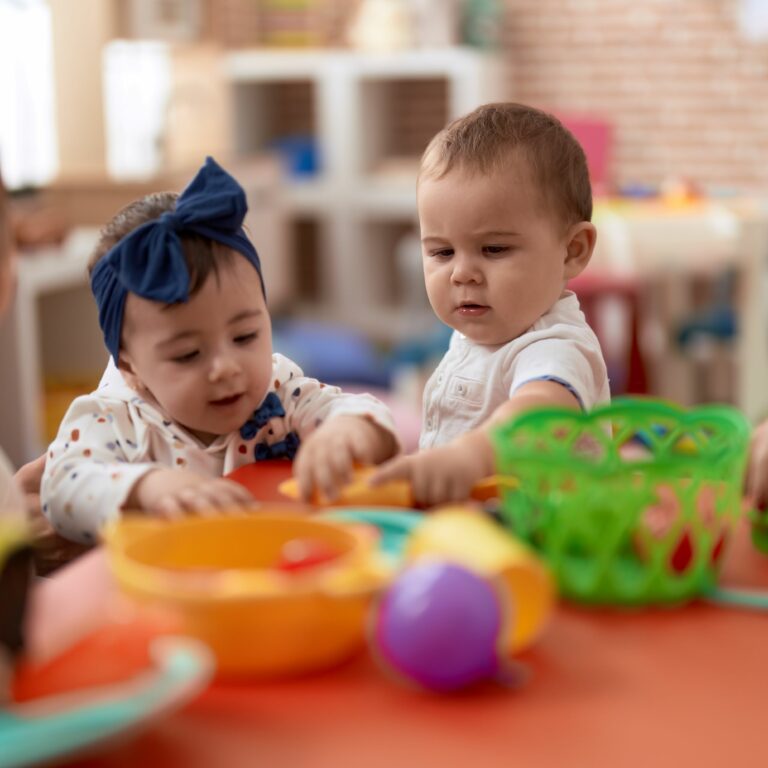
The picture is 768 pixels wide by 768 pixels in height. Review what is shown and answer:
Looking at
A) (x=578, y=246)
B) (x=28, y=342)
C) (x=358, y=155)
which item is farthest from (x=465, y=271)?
(x=358, y=155)

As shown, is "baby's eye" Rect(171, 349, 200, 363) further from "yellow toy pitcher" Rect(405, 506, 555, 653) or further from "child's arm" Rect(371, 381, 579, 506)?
"yellow toy pitcher" Rect(405, 506, 555, 653)

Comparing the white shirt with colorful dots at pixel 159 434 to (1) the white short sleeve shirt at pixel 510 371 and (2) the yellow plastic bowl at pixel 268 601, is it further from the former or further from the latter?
(2) the yellow plastic bowl at pixel 268 601

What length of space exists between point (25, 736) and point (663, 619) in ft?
1.30

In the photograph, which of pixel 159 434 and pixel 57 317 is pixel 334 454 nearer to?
pixel 159 434

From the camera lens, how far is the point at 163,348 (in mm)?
1169

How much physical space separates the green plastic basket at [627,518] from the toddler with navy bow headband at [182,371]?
10.7 inches

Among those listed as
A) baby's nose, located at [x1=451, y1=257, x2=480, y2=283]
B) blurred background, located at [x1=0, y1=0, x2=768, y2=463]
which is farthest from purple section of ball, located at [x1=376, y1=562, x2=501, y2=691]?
blurred background, located at [x1=0, y1=0, x2=768, y2=463]

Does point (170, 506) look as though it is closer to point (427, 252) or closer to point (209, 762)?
point (209, 762)

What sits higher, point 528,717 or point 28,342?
point 528,717

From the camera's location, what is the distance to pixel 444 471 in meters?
0.93

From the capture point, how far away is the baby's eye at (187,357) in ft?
3.84

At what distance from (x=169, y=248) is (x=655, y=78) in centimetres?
465

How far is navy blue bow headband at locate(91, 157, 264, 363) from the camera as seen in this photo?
3.75 feet

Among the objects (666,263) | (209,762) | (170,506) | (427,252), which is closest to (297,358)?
(666,263)
